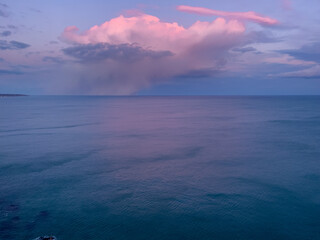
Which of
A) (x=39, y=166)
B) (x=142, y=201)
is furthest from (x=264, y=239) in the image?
(x=39, y=166)

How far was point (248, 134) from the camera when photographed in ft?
172

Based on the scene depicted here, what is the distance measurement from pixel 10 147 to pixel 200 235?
3507cm

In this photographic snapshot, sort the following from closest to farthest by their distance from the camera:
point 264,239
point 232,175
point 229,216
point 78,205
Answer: point 264,239 < point 229,216 < point 78,205 < point 232,175

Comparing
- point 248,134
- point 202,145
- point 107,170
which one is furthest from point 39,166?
point 248,134

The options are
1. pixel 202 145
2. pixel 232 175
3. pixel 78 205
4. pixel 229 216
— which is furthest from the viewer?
pixel 202 145

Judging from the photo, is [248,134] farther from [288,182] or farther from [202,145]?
[288,182]

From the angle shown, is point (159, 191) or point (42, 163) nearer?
point (159, 191)

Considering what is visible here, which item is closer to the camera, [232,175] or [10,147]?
[232,175]

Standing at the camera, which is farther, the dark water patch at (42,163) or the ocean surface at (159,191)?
the dark water patch at (42,163)

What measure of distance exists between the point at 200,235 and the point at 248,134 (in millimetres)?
40454

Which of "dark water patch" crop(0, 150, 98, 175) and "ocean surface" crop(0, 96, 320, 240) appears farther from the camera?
"dark water patch" crop(0, 150, 98, 175)

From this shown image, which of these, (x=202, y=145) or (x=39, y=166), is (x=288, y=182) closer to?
(x=202, y=145)

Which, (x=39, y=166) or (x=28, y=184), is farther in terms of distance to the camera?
(x=39, y=166)

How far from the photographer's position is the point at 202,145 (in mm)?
41625
